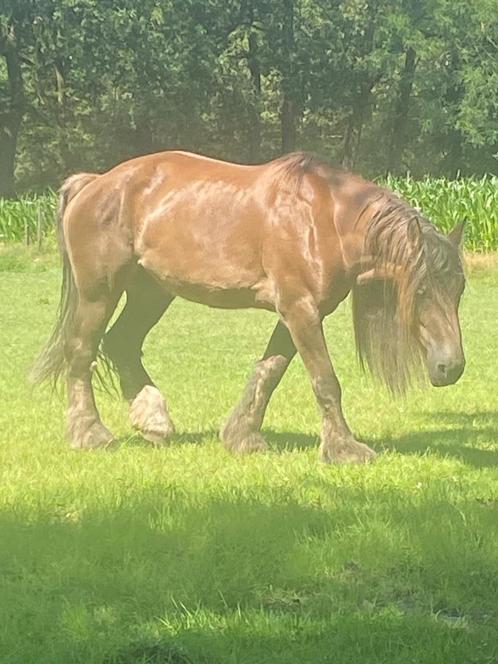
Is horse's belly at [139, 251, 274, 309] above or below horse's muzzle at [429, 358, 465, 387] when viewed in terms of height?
above

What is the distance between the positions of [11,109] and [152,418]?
49315mm

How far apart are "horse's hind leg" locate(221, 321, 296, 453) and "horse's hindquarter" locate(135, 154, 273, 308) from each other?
1.20ft

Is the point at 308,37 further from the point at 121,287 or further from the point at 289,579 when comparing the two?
the point at 289,579

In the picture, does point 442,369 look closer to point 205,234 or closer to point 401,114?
point 205,234

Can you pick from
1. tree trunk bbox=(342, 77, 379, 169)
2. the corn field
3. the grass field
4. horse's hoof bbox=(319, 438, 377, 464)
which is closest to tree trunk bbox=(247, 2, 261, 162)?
tree trunk bbox=(342, 77, 379, 169)

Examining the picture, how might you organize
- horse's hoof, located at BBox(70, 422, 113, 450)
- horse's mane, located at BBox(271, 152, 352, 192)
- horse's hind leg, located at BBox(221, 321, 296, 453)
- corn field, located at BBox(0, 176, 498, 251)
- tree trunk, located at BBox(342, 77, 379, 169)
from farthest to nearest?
tree trunk, located at BBox(342, 77, 379, 169)
corn field, located at BBox(0, 176, 498, 251)
horse's hoof, located at BBox(70, 422, 113, 450)
horse's hind leg, located at BBox(221, 321, 296, 453)
horse's mane, located at BBox(271, 152, 352, 192)

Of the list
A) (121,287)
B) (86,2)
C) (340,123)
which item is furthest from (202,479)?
(340,123)

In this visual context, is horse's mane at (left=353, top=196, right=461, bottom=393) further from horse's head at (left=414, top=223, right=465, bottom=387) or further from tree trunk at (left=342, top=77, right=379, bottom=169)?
tree trunk at (left=342, top=77, right=379, bottom=169)

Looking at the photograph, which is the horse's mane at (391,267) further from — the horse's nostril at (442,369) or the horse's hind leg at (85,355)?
the horse's hind leg at (85,355)

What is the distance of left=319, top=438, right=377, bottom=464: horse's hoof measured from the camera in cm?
793

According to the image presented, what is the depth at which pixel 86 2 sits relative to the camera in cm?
5494

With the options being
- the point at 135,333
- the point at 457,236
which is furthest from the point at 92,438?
the point at 457,236

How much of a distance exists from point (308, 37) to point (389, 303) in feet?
168

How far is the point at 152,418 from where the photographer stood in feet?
28.7
